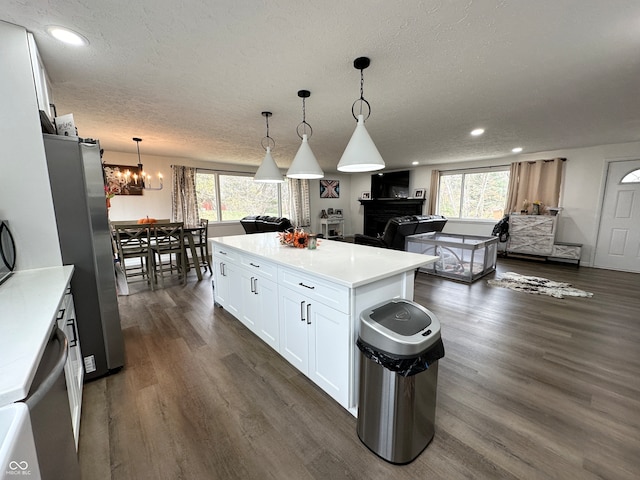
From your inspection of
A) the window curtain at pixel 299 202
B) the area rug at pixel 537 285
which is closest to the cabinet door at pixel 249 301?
the area rug at pixel 537 285

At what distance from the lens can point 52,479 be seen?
0.73 m

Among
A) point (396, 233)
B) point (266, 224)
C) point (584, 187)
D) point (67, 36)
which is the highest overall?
point (67, 36)

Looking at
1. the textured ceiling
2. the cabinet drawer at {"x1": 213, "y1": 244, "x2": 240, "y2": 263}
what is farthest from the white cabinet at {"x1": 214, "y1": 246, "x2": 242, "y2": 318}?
the textured ceiling

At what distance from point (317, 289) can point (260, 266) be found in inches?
30.7

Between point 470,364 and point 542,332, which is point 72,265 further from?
point 542,332

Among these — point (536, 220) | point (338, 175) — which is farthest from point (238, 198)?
point (536, 220)

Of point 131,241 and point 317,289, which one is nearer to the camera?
point 317,289

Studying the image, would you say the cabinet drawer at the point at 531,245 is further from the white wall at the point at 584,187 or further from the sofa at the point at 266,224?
the sofa at the point at 266,224

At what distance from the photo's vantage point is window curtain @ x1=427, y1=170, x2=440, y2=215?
696 centimetres

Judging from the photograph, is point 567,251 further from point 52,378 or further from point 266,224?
point 52,378

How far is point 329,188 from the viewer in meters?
8.68

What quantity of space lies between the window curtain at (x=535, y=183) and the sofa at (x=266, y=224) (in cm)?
501

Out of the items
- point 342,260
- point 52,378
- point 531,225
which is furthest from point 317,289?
point 531,225

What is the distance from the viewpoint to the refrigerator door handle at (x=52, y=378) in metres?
0.68
